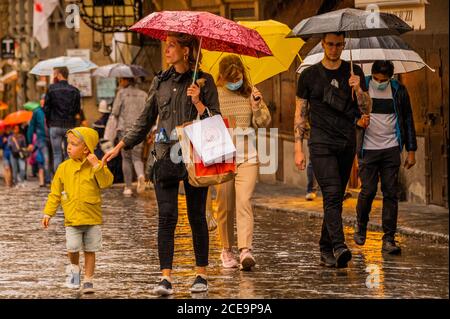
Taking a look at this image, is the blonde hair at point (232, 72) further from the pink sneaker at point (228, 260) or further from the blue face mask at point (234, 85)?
the pink sneaker at point (228, 260)

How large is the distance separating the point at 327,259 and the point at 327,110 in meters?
1.28

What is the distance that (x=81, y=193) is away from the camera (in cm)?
1232

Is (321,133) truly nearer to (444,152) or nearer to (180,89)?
(180,89)

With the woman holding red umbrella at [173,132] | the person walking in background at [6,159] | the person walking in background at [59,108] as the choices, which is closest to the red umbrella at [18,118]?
the person walking in background at [6,159]

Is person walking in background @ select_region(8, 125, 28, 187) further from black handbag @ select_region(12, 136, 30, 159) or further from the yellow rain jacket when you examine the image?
the yellow rain jacket

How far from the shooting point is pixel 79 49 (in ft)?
117

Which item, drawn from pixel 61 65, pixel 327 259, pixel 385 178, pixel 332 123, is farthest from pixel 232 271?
pixel 61 65

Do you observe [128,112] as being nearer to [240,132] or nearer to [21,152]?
[21,152]

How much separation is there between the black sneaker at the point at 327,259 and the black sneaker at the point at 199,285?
6.46 ft

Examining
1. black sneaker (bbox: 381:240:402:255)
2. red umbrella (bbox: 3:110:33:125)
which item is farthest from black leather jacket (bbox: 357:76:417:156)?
red umbrella (bbox: 3:110:33:125)

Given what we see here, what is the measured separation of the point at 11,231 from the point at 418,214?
191 inches

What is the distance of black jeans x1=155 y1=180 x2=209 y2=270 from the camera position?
12.0 m

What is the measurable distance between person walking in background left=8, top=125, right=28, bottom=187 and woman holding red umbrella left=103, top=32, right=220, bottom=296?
16.8 m
